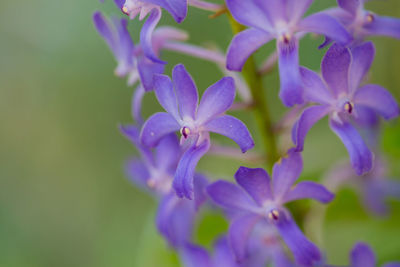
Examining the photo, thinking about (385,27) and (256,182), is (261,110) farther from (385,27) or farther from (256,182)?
(385,27)

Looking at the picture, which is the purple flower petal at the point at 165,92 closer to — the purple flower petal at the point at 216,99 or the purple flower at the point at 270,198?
the purple flower petal at the point at 216,99

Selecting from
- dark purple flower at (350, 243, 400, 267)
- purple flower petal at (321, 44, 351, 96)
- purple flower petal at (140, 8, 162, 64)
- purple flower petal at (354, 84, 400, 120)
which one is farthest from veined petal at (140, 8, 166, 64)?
dark purple flower at (350, 243, 400, 267)

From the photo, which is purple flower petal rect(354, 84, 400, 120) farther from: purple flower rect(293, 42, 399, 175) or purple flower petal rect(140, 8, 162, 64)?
purple flower petal rect(140, 8, 162, 64)

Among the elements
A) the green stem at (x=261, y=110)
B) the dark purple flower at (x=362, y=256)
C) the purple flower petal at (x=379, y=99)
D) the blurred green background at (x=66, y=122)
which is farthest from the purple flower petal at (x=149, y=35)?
the blurred green background at (x=66, y=122)

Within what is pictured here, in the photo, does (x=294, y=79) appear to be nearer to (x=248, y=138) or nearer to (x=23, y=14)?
(x=248, y=138)

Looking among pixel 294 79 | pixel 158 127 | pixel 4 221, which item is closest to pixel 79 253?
pixel 4 221

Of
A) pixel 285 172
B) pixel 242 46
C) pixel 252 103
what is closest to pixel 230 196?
pixel 285 172

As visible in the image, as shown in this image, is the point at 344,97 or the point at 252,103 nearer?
the point at 344,97
